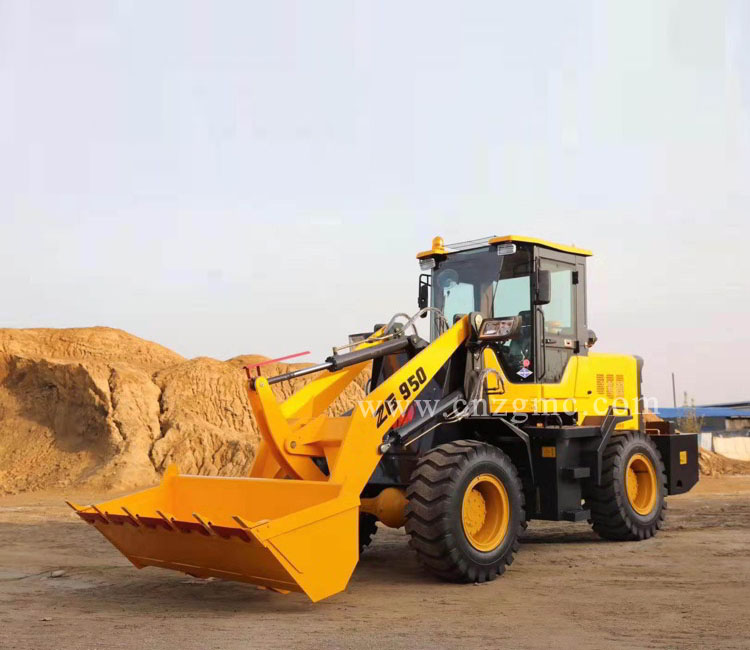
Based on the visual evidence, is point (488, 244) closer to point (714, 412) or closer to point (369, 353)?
point (369, 353)

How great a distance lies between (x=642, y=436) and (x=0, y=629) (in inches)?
309

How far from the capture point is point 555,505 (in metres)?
9.85

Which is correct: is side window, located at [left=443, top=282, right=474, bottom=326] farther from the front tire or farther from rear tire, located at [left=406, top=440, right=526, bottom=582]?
the front tire

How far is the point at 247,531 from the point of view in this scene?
668cm

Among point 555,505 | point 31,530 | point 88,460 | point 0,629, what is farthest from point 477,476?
point 88,460

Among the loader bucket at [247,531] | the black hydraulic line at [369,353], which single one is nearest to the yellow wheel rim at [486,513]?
the loader bucket at [247,531]

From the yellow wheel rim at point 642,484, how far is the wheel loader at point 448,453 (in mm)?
20

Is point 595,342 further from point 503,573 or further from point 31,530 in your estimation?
point 31,530

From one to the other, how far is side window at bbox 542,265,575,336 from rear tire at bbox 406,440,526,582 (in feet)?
7.51

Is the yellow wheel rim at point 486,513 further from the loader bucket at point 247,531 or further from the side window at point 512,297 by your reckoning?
the side window at point 512,297

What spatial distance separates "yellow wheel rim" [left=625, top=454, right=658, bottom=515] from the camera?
37.2 ft

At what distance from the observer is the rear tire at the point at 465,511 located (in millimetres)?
8000

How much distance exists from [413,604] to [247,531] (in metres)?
1.78

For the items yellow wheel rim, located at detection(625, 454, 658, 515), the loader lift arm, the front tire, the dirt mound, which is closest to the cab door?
the loader lift arm
